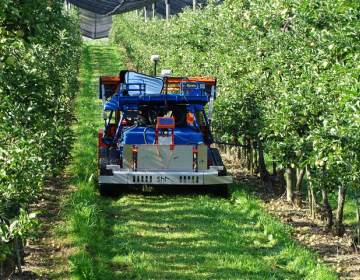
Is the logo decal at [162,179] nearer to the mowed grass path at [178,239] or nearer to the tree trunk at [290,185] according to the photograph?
the mowed grass path at [178,239]

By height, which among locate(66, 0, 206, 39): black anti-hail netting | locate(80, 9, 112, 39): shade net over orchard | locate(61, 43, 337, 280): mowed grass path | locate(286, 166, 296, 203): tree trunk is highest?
locate(80, 9, 112, 39): shade net over orchard

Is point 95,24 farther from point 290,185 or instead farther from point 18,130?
point 18,130

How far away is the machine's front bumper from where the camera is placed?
1140 cm

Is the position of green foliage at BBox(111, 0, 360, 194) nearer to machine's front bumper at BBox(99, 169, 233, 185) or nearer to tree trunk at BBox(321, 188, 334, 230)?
tree trunk at BBox(321, 188, 334, 230)

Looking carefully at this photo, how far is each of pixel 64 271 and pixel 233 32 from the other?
8.50 metres

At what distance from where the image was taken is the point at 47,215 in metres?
10.7

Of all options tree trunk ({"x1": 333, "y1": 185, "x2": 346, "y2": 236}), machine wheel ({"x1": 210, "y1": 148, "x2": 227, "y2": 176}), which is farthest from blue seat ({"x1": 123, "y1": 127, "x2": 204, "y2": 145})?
tree trunk ({"x1": 333, "y1": 185, "x2": 346, "y2": 236})

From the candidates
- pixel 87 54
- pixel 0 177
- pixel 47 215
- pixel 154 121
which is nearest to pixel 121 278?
pixel 0 177

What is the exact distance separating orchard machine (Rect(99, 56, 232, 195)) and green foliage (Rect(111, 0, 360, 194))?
2.82 feet

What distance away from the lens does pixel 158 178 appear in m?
11.4

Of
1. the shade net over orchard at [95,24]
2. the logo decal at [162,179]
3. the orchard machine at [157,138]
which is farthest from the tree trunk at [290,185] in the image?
the shade net over orchard at [95,24]

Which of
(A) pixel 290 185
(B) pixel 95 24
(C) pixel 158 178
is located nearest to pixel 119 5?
(A) pixel 290 185

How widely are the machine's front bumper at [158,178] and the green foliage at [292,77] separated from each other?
1.38 m

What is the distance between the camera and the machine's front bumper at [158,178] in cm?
1140
